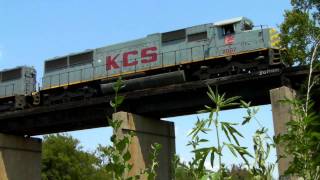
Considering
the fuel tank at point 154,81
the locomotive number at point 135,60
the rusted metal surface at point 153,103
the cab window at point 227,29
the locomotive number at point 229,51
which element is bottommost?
the rusted metal surface at point 153,103

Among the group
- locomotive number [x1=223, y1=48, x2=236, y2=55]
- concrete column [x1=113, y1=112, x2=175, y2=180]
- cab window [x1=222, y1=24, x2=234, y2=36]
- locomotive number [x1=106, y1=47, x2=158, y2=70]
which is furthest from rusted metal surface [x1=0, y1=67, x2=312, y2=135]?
cab window [x1=222, y1=24, x2=234, y2=36]

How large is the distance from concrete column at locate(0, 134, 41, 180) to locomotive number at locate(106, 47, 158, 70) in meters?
10.6

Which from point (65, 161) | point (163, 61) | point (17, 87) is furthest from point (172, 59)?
point (65, 161)

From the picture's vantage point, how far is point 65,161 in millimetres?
60938

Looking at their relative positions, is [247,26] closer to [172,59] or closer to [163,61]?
[172,59]

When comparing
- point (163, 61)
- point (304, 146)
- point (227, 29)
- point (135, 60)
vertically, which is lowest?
point (304, 146)

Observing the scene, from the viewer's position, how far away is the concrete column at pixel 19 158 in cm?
3611

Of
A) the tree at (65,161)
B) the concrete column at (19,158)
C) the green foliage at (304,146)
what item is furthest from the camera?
the tree at (65,161)

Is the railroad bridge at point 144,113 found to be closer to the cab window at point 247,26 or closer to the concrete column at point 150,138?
the concrete column at point 150,138

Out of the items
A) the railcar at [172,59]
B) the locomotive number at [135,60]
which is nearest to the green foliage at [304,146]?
the railcar at [172,59]

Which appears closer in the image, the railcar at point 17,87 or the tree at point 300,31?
the tree at point 300,31

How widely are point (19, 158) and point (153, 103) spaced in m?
14.2

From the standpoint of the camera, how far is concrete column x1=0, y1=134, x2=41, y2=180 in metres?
36.1

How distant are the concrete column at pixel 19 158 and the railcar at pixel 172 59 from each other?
494cm
